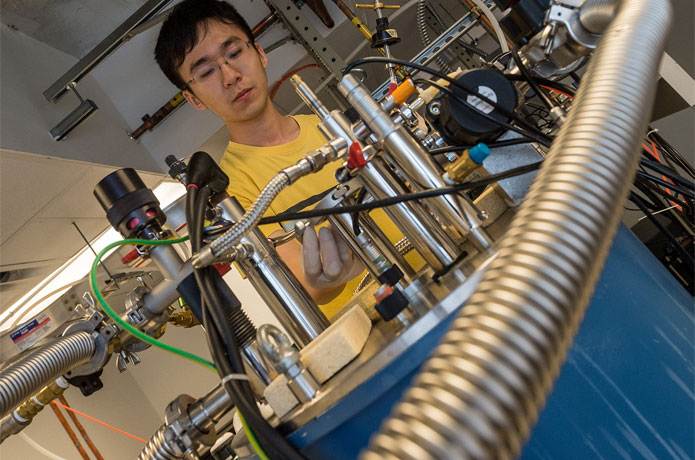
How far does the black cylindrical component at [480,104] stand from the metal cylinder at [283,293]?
11.8 inches

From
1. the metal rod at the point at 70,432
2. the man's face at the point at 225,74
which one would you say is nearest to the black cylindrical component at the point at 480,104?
the man's face at the point at 225,74

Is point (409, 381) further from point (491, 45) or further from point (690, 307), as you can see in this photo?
point (491, 45)

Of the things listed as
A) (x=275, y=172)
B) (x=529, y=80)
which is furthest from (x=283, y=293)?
(x=275, y=172)

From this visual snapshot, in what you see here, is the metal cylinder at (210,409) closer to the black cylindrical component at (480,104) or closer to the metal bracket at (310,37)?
the black cylindrical component at (480,104)

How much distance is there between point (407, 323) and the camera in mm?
454

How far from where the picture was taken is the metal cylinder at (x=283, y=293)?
0.58m

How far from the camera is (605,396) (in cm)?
42

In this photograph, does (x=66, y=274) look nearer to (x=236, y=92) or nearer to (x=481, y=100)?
(x=236, y=92)

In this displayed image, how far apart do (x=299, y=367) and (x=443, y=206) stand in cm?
24

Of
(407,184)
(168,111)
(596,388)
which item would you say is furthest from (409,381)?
(168,111)

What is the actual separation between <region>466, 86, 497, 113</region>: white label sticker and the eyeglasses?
1.09 metres

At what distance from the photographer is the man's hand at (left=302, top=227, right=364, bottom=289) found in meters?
0.72

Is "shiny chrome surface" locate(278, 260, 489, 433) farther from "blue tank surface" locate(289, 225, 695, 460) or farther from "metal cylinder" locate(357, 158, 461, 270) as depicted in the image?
"metal cylinder" locate(357, 158, 461, 270)

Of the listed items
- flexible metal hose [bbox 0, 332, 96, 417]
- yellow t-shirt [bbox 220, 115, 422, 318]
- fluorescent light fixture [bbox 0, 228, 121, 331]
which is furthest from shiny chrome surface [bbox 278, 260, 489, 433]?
fluorescent light fixture [bbox 0, 228, 121, 331]
